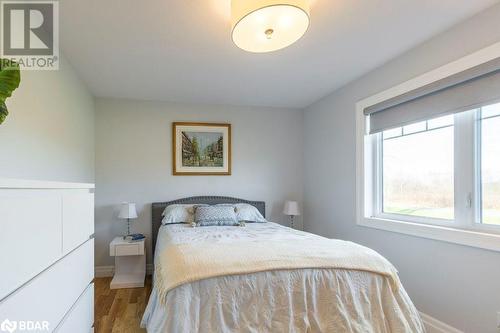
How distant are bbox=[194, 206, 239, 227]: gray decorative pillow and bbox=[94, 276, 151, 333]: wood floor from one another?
950mm

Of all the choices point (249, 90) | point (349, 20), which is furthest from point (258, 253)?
point (249, 90)

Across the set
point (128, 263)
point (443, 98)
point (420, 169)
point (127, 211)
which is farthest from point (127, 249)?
point (443, 98)

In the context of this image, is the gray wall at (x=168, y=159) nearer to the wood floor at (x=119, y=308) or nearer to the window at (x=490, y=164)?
the wood floor at (x=119, y=308)

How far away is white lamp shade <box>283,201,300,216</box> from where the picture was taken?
4.11 meters

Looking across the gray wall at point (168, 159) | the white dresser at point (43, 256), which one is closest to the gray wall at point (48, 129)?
the gray wall at point (168, 159)

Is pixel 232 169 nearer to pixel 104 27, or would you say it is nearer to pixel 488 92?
pixel 104 27

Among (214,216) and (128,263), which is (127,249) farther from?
(214,216)

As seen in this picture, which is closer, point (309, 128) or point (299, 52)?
point (299, 52)

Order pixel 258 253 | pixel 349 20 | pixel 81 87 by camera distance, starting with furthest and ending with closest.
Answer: pixel 81 87, pixel 349 20, pixel 258 253

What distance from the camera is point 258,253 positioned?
A: 1915 millimetres

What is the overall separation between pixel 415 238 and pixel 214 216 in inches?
81.9

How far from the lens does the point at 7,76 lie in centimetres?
113

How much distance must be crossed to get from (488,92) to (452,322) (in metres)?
1.66

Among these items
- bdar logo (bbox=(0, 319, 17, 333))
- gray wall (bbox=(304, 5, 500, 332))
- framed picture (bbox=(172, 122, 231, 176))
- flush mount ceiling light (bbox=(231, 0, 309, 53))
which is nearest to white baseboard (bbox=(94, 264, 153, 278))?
framed picture (bbox=(172, 122, 231, 176))
